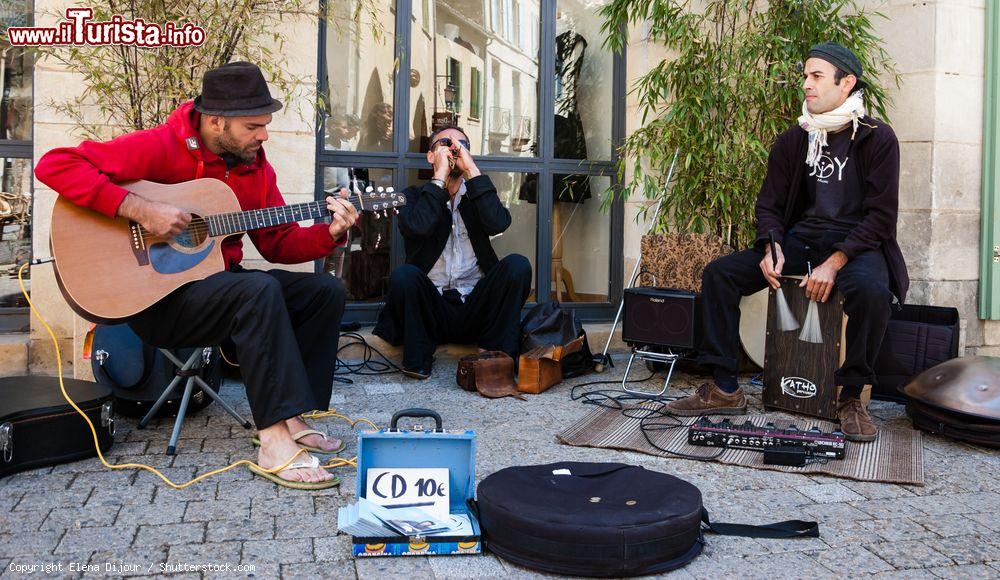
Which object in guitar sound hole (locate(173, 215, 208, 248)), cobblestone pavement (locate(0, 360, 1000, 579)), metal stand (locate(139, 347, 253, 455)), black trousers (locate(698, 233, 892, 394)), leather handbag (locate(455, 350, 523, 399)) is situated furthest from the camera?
leather handbag (locate(455, 350, 523, 399))

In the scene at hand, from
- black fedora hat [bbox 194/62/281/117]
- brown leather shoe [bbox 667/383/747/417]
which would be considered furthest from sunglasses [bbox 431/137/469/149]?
brown leather shoe [bbox 667/383/747/417]

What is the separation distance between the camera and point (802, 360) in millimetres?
4074

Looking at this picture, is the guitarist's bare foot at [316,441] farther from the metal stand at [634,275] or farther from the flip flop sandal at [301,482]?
the metal stand at [634,275]

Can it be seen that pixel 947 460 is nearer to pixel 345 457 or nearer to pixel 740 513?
pixel 740 513

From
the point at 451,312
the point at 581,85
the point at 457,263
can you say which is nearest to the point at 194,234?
the point at 451,312

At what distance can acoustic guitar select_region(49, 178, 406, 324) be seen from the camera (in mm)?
2986

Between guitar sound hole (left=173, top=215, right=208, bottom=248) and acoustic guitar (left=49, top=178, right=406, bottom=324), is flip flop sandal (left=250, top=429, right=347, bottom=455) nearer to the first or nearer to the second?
acoustic guitar (left=49, top=178, right=406, bottom=324)

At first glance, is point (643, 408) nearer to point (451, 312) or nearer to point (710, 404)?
point (710, 404)

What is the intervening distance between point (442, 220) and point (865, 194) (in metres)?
2.13

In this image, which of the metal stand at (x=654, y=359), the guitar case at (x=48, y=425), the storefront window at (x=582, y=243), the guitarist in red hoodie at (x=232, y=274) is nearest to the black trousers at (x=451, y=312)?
the metal stand at (x=654, y=359)

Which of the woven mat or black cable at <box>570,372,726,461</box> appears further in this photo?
black cable at <box>570,372,726,461</box>

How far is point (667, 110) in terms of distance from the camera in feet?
18.0

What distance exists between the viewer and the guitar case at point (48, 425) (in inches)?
117

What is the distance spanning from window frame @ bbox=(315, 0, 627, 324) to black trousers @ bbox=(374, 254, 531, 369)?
0.69 m
